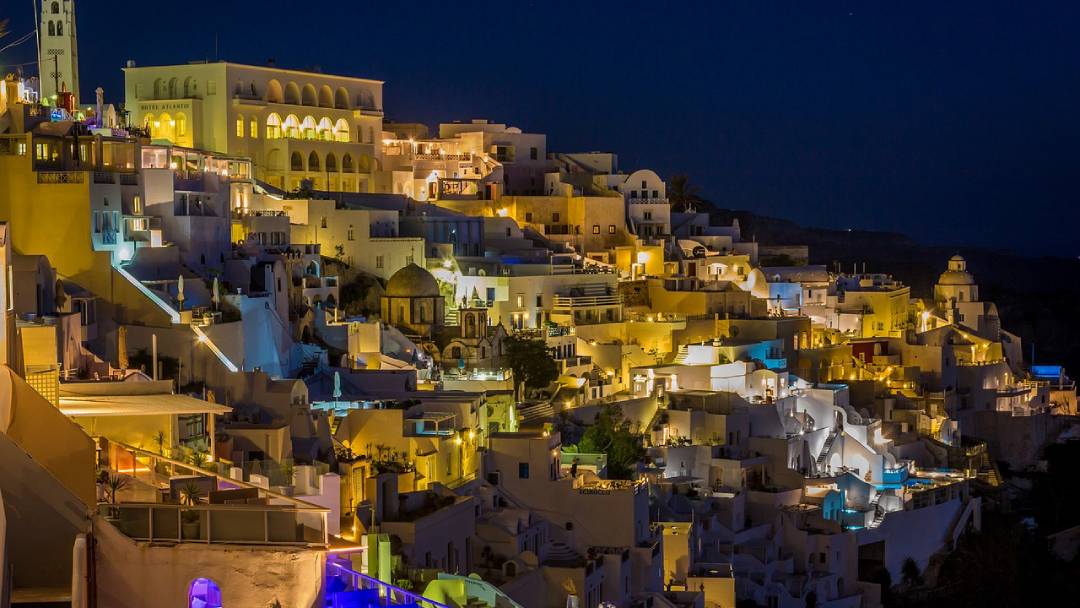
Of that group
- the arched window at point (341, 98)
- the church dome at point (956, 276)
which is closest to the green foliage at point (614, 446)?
the arched window at point (341, 98)

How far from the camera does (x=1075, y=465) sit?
132 ft

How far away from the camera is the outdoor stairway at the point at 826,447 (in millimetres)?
34281

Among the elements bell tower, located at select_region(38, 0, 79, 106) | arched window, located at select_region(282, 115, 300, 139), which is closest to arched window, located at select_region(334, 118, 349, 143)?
arched window, located at select_region(282, 115, 300, 139)

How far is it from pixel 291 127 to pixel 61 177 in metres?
16.9

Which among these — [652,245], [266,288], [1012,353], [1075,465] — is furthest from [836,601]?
[1012,353]

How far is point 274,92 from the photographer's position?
42094 mm

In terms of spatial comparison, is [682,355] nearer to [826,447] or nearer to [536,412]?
[826,447]

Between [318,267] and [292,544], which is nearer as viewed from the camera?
[292,544]

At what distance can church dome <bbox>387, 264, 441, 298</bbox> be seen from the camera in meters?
34.0

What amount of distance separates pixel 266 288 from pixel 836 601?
431 inches

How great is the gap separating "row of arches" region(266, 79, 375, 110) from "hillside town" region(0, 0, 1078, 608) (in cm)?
10

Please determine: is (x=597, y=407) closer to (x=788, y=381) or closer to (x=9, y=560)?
(x=788, y=381)

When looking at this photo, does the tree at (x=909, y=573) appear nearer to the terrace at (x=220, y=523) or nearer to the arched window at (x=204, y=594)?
the terrace at (x=220, y=523)

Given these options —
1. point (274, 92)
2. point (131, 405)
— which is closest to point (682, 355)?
point (274, 92)
